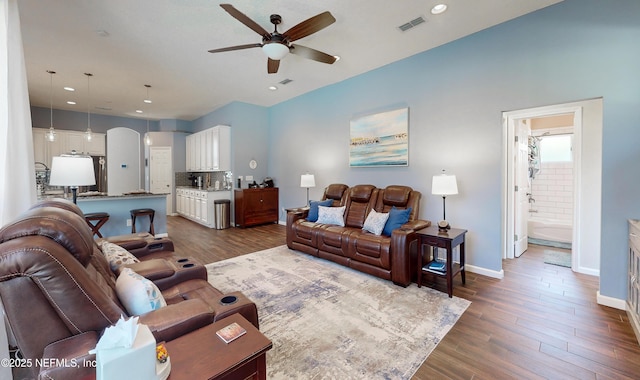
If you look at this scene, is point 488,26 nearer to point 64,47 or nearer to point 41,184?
point 64,47

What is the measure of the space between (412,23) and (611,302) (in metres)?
3.61

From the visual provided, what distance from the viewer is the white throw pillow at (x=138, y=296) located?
1.37m

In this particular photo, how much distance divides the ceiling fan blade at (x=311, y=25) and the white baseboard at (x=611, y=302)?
3.80 meters

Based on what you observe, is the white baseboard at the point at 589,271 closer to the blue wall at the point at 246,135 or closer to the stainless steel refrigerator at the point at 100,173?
the blue wall at the point at 246,135

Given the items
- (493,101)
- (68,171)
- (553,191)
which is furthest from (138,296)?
(553,191)

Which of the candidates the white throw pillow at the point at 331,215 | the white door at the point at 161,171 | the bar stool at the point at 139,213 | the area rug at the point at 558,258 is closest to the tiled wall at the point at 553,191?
the area rug at the point at 558,258

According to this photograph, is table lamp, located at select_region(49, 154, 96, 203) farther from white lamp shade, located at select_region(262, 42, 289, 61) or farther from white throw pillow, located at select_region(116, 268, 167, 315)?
white lamp shade, located at select_region(262, 42, 289, 61)

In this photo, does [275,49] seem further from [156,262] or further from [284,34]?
[156,262]

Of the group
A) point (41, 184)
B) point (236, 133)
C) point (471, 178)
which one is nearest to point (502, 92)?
point (471, 178)

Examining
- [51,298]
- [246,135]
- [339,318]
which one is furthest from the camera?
[246,135]

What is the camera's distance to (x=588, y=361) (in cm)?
186

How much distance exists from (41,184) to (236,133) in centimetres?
453

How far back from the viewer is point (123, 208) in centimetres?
494

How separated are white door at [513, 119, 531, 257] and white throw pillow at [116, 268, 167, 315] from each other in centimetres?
475
